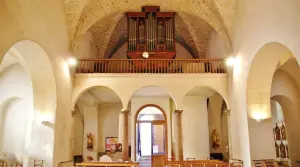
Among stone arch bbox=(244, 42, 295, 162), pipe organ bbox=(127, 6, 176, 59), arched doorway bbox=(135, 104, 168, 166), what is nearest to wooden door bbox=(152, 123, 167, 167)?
arched doorway bbox=(135, 104, 168, 166)

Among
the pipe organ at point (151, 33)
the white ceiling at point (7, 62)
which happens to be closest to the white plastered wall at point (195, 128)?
the pipe organ at point (151, 33)

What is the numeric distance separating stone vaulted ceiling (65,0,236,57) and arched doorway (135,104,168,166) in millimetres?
4176

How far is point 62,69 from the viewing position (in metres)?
11.2

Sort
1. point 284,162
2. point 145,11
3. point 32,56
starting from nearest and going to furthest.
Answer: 1. point 32,56
2. point 284,162
3. point 145,11

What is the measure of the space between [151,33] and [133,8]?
1.56 meters

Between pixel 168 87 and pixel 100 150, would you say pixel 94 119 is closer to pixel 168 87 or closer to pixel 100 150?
pixel 100 150

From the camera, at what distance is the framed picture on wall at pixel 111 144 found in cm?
1681

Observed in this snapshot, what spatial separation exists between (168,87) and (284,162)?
6661mm

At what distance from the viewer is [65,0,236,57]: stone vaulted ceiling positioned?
1189 centimetres

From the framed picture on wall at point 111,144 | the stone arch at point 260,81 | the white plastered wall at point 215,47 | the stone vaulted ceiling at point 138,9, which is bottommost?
the framed picture on wall at point 111,144

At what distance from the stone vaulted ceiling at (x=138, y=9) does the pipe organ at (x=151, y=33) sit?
420 millimetres

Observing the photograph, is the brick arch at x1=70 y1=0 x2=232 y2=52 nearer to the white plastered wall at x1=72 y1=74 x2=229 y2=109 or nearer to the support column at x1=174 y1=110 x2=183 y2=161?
the white plastered wall at x1=72 y1=74 x2=229 y2=109

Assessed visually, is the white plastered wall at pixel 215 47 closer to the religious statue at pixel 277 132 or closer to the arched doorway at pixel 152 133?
the arched doorway at pixel 152 133

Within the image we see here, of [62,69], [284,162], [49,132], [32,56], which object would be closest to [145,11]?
[62,69]
